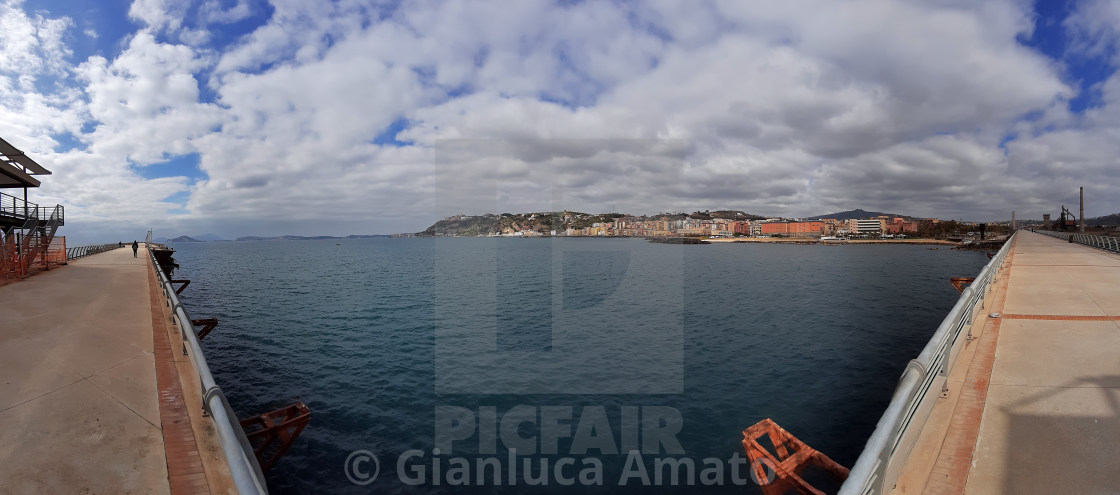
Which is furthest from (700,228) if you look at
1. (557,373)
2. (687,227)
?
(557,373)

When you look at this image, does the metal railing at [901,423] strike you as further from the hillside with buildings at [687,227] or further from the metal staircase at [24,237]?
the hillside with buildings at [687,227]

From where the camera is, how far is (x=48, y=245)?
65.4 feet

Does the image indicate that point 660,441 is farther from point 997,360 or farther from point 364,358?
point 364,358

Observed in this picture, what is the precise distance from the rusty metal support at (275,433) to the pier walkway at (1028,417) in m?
9.96

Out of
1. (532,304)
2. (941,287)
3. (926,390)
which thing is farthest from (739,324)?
(941,287)

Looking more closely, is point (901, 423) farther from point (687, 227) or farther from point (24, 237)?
point (687, 227)

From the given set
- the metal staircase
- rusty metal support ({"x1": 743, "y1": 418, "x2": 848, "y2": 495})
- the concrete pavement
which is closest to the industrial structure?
the metal staircase

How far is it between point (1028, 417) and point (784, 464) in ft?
12.6

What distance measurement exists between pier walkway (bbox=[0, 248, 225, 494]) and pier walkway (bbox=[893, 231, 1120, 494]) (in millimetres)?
6226

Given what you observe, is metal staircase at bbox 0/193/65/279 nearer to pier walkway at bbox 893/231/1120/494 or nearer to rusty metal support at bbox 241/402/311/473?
rusty metal support at bbox 241/402/311/473

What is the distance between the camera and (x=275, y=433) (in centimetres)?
909

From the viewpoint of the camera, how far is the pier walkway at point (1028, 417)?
317 cm

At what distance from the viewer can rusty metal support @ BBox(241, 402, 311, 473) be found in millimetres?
→ 8680

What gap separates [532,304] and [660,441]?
717 inches
